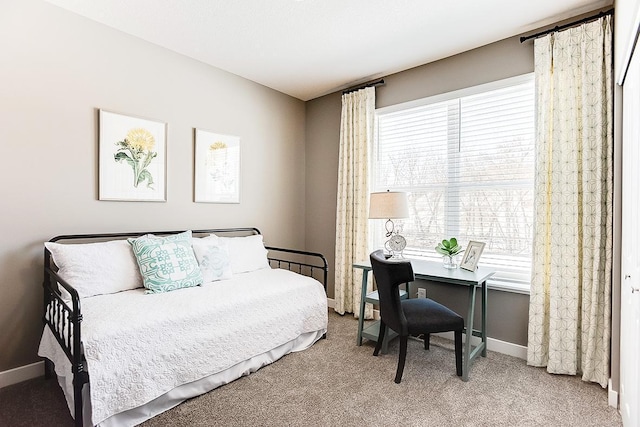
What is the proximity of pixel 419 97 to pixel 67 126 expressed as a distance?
2.95 m

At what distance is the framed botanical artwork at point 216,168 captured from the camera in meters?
3.19

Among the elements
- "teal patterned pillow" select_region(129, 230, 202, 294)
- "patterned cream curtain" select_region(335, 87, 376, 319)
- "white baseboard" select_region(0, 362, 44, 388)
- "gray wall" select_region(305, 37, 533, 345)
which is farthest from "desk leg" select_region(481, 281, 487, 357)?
"white baseboard" select_region(0, 362, 44, 388)

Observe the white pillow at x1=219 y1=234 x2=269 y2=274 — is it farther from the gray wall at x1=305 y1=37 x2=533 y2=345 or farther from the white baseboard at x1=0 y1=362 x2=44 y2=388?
the white baseboard at x1=0 y1=362 x2=44 y2=388

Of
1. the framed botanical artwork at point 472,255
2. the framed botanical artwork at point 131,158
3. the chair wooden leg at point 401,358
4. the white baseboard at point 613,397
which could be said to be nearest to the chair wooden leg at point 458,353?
the chair wooden leg at point 401,358

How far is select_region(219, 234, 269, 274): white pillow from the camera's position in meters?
3.08

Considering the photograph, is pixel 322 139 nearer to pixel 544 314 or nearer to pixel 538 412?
pixel 544 314

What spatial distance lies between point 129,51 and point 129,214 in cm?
131

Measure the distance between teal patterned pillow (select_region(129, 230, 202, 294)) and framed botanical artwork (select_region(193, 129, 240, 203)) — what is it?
0.72 m

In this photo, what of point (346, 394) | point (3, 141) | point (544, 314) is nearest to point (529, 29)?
point (544, 314)

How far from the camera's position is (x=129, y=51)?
270 centimetres

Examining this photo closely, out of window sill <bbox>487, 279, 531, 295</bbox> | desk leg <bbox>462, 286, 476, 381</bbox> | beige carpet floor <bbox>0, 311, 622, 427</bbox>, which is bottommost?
beige carpet floor <bbox>0, 311, 622, 427</bbox>

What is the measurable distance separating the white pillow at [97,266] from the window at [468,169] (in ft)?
7.52

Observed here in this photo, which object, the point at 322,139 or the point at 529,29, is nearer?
the point at 529,29

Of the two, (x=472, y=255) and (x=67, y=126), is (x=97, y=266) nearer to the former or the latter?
(x=67, y=126)
